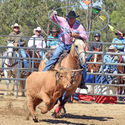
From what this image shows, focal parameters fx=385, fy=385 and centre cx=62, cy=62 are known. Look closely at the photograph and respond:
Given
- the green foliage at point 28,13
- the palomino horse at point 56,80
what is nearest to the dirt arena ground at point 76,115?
the palomino horse at point 56,80

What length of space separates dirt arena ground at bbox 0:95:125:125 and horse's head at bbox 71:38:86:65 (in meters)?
1.37

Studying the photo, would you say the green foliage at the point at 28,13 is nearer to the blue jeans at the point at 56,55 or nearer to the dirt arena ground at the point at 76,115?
the dirt arena ground at the point at 76,115

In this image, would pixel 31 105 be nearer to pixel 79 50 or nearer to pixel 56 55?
pixel 56 55

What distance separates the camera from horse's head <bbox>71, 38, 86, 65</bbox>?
7414 millimetres

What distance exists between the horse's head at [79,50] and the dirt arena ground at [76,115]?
53.8 inches

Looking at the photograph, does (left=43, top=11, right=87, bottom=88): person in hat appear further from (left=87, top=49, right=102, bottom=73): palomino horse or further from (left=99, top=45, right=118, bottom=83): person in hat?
(left=87, top=49, right=102, bottom=73): palomino horse

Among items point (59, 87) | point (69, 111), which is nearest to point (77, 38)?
point (59, 87)

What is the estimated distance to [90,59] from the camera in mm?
12180

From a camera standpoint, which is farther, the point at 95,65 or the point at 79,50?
the point at 95,65

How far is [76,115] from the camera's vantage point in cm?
912

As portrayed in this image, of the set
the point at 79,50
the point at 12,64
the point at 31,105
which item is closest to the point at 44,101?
the point at 31,105

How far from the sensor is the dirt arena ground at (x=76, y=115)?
7.83m

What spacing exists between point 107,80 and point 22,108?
3539 mm

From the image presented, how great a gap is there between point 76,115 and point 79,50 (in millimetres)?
2211
